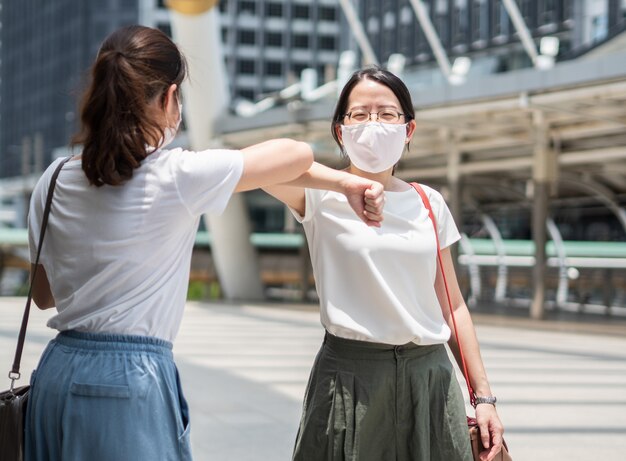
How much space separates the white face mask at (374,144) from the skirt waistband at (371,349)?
494mm

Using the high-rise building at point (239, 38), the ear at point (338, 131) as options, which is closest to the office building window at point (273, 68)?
the high-rise building at point (239, 38)

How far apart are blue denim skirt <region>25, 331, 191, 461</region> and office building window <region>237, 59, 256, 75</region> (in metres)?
97.7

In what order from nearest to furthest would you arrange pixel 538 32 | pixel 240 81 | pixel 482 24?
pixel 538 32, pixel 482 24, pixel 240 81

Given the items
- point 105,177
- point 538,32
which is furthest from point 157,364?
point 538,32

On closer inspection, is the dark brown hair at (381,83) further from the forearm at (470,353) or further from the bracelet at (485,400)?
the bracelet at (485,400)

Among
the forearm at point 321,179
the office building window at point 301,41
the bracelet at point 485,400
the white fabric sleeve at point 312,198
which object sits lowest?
the bracelet at point 485,400

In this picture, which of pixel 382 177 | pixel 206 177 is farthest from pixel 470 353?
pixel 206 177

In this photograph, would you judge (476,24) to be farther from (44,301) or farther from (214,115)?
(44,301)

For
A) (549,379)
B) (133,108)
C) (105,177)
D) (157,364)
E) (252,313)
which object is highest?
(133,108)

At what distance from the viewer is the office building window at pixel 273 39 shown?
99.8m

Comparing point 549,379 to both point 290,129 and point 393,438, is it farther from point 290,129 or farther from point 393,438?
point 290,129

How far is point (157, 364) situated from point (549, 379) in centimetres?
871

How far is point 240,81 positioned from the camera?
98375 mm

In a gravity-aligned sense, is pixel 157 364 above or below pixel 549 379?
above
